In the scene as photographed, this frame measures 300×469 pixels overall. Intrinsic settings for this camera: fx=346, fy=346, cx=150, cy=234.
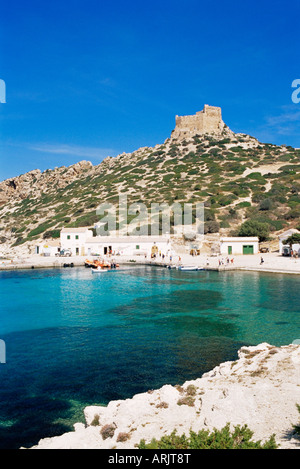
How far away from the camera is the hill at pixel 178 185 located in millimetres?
58250

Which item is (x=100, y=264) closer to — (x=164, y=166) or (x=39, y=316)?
(x=39, y=316)

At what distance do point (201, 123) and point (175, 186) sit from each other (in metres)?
38.1

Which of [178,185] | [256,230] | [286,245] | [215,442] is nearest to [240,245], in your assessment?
[256,230]

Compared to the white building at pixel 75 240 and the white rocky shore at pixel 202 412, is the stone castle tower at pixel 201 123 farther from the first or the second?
the white rocky shore at pixel 202 412

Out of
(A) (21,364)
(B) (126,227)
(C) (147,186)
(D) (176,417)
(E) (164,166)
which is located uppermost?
(E) (164,166)

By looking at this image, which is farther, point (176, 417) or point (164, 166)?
point (164, 166)

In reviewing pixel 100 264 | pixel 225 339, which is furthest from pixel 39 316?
pixel 100 264

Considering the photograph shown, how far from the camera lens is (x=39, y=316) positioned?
20.0 m

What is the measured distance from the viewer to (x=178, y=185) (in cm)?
7169

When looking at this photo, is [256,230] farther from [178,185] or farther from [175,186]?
[178,185]

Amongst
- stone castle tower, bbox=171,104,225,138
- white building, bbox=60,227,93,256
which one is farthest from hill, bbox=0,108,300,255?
white building, bbox=60,227,93,256

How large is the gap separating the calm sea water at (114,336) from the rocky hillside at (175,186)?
28.6 meters

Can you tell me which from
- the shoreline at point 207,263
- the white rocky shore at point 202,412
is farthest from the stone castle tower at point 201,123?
the white rocky shore at point 202,412
